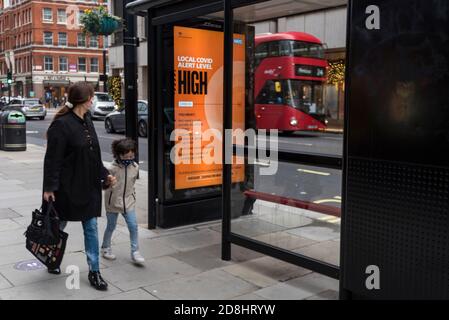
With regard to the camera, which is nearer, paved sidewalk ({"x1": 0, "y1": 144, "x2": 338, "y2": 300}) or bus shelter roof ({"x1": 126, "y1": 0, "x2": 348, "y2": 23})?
paved sidewalk ({"x1": 0, "y1": 144, "x2": 338, "y2": 300})

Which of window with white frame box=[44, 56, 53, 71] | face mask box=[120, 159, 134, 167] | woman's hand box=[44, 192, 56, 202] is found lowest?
woman's hand box=[44, 192, 56, 202]

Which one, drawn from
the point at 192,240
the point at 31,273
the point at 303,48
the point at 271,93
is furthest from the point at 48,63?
the point at 31,273

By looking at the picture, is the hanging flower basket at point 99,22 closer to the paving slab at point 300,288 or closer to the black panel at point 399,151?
the paving slab at point 300,288

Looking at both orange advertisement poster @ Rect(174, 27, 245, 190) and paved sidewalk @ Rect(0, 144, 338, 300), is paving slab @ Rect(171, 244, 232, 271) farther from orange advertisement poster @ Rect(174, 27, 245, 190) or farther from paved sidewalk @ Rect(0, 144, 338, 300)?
orange advertisement poster @ Rect(174, 27, 245, 190)

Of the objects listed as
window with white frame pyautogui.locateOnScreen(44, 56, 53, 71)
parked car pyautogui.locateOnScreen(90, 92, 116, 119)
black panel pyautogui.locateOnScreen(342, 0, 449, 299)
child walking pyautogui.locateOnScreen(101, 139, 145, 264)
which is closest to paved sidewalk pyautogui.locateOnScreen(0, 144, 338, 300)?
child walking pyautogui.locateOnScreen(101, 139, 145, 264)

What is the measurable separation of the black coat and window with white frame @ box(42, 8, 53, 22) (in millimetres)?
74074

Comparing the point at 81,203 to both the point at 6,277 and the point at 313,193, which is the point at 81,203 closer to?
the point at 6,277

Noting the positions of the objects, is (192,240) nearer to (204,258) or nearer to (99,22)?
(204,258)

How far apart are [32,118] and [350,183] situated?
3441cm

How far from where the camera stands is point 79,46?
73.0 meters

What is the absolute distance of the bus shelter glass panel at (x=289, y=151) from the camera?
222 inches

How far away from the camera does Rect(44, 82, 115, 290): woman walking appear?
394 cm

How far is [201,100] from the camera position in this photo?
623 centimetres

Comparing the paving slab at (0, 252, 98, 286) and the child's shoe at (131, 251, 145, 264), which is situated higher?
the child's shoe at (131, 251, 145, 264)
